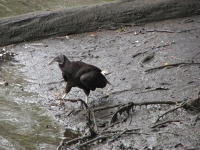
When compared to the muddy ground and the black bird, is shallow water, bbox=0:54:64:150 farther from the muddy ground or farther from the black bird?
the black bird

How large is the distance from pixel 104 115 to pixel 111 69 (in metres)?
1.90

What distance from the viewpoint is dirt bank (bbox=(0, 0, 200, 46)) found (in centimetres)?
994

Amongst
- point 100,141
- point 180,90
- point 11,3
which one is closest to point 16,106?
point 100,141

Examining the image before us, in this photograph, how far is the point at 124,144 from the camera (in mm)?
5578

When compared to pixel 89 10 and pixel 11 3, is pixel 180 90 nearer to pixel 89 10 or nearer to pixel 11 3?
pixel 89 10

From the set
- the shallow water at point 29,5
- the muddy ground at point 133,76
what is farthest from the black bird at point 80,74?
the shallow water at point 29,5

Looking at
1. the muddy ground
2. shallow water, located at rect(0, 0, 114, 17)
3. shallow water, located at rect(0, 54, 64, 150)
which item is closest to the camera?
the muddy ground

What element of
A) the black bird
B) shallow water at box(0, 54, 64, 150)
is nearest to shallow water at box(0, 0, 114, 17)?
shallow water at box(0, 54, 64, 150)

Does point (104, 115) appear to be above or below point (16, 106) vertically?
below

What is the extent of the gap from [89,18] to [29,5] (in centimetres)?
329

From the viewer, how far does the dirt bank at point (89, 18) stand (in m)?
9.94

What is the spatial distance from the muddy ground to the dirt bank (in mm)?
192

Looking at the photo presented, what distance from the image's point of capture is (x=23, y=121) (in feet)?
22.1

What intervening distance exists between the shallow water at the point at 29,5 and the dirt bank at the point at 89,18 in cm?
223
